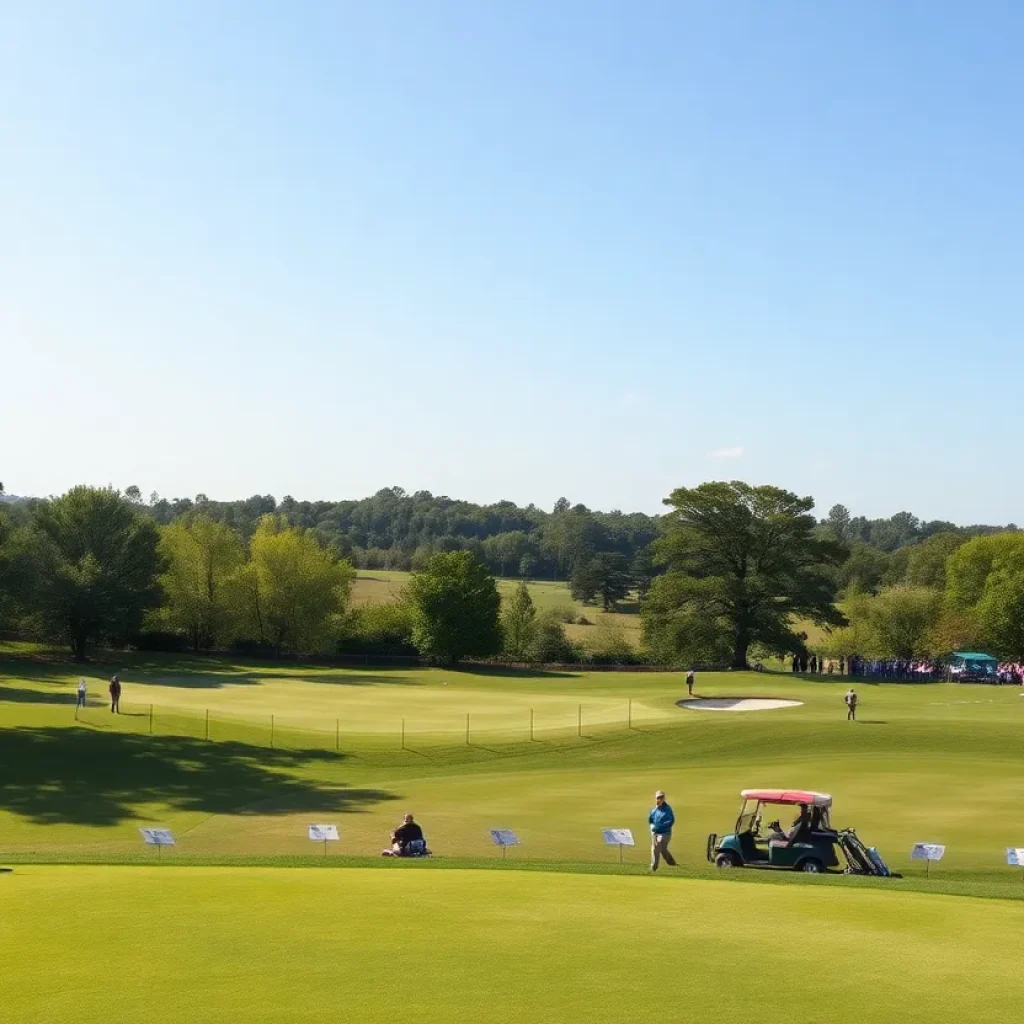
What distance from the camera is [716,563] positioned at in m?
92.6

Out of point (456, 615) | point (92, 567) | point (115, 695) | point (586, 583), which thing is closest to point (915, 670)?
point (456, 615)

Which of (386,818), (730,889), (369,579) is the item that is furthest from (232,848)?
(369,579)

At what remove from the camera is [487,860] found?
24.3 m

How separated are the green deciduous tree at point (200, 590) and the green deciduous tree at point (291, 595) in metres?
1.49

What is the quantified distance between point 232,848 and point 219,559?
77408 millimetres

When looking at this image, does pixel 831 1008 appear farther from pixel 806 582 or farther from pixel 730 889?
pixel 806 582

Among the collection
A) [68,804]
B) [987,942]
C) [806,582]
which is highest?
[806,582]

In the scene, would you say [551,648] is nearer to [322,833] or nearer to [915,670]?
[915,670]

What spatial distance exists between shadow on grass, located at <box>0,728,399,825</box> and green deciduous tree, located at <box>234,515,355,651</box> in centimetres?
4965

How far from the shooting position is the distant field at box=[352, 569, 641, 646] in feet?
433

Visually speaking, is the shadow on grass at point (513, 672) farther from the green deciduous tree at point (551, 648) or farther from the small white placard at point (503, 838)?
the small white placard at point (503, 838)

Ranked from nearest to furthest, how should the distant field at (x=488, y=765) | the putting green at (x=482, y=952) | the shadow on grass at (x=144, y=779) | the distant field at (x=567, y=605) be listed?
the putting green at (x=482, y=952) < the distant field at (x=488, y=765) < the shadow on grass at (x=144, y=779) < the distant field at (x=567, y=605)

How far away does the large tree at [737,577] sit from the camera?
88562 millimetres

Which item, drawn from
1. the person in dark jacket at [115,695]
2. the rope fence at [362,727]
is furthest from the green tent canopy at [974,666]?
the person in dark jacket at [115,695]
